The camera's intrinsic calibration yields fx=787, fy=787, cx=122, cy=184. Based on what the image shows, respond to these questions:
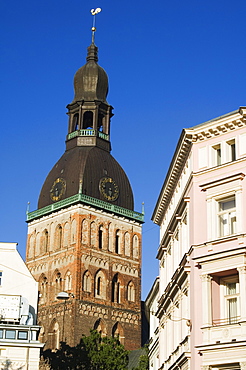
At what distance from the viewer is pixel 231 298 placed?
98.5 feet

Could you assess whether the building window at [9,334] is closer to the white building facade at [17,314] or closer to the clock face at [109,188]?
the white building facade at [17,314]

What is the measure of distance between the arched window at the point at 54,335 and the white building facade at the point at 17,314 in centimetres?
2947

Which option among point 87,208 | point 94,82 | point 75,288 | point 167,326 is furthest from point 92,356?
point 94,82

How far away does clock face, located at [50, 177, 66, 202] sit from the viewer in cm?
8919

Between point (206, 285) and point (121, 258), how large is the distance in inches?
2345

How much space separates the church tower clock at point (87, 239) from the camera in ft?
277

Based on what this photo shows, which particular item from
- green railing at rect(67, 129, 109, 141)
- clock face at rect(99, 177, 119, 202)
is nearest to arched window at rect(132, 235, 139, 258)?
clock face at rect(99, 177, 119, 202)

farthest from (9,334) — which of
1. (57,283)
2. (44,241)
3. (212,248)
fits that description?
(44,241)

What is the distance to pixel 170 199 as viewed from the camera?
135 ft

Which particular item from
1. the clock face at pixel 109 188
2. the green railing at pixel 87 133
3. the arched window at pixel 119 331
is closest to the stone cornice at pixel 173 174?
the arched window at pixel 119 331

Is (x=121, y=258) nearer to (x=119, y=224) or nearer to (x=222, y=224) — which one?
(x=119, y=224)

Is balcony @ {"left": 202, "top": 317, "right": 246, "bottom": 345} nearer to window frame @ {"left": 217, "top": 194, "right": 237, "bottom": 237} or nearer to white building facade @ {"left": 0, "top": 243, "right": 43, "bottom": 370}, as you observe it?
window frame @ {"left": 217, "top": 194, "right": 237, "bottom": 237}

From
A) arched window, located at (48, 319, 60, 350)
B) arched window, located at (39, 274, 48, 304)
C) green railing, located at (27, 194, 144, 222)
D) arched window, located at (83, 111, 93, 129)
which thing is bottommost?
arched window, located at (48, 319, 60, 350)

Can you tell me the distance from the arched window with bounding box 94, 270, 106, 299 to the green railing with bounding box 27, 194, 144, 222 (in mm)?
7478
